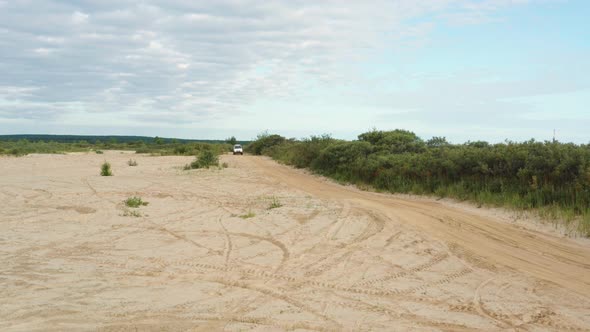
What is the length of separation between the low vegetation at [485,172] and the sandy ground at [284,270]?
123 cm

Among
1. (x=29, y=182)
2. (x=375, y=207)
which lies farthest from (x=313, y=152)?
(x=375, y=207)

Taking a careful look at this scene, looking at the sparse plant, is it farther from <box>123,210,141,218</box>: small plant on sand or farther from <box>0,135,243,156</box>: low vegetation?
<box>123,210,141,218</box>: small plant on sand

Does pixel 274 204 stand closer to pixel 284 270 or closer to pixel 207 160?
pixel 284 270

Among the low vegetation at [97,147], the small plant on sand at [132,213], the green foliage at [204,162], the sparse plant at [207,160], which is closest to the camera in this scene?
the small plant on sand at [132,213]

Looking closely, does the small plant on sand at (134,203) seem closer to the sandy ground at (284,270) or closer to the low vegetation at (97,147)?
the sandy ground at (284,270)

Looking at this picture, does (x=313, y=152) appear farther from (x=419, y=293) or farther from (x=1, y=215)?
(x=419, y=293)

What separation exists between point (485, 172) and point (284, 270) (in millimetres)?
9744

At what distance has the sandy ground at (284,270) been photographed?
6090 mm

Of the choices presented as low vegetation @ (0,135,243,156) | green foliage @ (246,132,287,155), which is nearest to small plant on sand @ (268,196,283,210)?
low vegetation @ (0,135,243,156)

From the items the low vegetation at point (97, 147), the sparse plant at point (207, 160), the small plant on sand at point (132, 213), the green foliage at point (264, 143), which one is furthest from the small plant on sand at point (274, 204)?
the green foliage at point (264, 143)

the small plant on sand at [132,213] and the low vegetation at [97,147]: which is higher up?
the low vegetation at [97,147]

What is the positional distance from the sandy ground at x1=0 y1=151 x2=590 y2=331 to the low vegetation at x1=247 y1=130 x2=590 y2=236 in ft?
4.02

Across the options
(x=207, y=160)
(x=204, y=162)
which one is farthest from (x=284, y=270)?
(x=207, y=160)

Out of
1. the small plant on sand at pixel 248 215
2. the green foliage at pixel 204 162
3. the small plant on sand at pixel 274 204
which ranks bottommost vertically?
the small plant on sand at pixel 248 215
